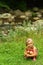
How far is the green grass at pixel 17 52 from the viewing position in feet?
21.2

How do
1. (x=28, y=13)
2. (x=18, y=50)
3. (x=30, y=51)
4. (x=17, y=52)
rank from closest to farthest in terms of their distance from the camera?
(x=30, y=51) → (x=17, y=52) → (x=18, y=50) → (x=28, y=13)

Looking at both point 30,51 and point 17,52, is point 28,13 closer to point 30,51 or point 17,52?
point 17,52

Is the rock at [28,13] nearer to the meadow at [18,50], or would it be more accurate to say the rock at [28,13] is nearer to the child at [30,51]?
the meadow at [18,50]

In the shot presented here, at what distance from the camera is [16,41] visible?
8047 mm

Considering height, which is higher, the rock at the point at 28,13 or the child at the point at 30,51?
the rock at the point at 28,13

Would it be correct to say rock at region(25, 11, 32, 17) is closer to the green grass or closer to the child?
the green grass

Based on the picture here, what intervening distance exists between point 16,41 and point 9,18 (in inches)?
233

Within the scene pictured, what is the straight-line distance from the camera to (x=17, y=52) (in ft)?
23.2

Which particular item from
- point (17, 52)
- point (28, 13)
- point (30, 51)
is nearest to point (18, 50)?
point (17, 52)

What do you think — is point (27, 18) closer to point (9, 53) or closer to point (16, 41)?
point (16, 41)

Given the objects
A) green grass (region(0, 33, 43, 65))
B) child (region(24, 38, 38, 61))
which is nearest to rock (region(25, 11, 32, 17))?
green grass (region(0, 33, 43, 65))

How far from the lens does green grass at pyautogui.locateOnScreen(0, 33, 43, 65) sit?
646 centimetres

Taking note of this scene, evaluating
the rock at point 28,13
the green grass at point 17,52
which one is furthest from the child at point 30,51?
the rock at point 28,13

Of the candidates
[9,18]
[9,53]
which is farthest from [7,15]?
[9,53]
